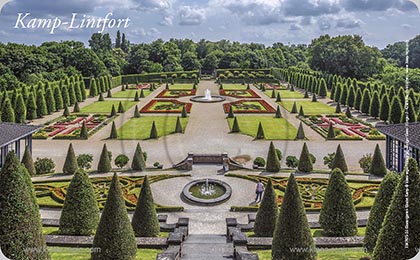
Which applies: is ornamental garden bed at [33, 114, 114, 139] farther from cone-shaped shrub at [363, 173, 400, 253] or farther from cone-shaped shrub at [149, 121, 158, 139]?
cone-shaped shrub at [363, 173, 400, 253]

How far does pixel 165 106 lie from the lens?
179 feet

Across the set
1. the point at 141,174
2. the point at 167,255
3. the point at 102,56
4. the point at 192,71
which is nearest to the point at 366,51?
the point at 192,71

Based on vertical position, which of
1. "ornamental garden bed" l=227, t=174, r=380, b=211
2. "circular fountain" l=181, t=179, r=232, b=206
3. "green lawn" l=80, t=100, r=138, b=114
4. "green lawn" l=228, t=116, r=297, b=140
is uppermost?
"ornamental garden bed" l=227, t=174, r=380, b=211

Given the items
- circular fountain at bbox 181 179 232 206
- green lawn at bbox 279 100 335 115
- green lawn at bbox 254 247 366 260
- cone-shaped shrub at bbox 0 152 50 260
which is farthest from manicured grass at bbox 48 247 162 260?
green lawn at bbox 279 100 335 115

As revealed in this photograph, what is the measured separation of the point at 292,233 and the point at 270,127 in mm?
29073

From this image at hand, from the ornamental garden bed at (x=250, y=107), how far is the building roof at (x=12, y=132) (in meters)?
25.3

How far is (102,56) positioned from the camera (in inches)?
3553

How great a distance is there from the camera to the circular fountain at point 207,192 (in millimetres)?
21391

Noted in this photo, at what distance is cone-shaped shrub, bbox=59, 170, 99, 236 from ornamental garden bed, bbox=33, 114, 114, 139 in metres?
21.2

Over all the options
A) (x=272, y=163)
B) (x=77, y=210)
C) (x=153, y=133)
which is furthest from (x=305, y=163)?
(x=77, y=210)

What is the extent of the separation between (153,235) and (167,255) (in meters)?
3.35

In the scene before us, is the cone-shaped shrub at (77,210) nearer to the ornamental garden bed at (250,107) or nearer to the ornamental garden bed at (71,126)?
the ornamental garden bed at (71,126)

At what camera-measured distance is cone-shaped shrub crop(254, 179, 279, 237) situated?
16297 mm

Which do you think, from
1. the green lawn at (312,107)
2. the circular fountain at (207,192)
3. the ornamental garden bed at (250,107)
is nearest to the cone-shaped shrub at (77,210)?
the circular fountain at (207,192)
